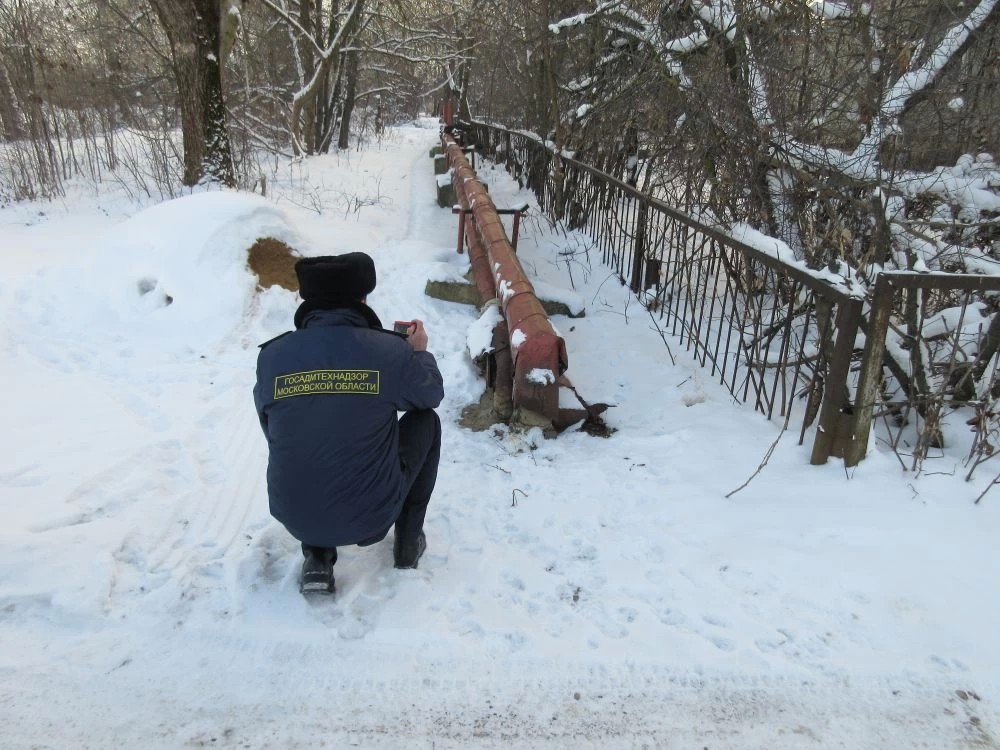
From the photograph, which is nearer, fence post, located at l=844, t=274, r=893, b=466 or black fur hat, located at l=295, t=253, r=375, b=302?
black fur hat, located at l=295, t=253, r=375, b=302

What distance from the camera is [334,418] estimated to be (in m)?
2.48

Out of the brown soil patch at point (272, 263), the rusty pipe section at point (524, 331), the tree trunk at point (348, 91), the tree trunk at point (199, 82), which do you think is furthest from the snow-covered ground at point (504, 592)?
the tree trunk at point (348, 91)

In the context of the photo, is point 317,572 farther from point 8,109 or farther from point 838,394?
point 8,109

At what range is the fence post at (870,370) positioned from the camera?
10.3 feet

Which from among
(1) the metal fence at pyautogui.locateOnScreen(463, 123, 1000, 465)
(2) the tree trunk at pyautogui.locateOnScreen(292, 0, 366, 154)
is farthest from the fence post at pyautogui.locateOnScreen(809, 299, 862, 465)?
(2) the tree trunk at pyautogui.locateOnScreen(292, 0, 366, 154)

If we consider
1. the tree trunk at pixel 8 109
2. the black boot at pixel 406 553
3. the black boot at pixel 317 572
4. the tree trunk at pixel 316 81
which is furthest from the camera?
the tree trunk at pixel 316 81

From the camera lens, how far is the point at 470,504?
11.5 ft

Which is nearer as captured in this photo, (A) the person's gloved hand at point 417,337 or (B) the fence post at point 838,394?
(A) the person's gloved hand at point 417,337

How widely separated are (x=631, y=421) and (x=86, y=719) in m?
3.25

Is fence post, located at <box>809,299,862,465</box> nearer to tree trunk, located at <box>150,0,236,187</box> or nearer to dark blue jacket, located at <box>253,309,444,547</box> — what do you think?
dark blue jacket, located at <box>253,309,444,547</box>

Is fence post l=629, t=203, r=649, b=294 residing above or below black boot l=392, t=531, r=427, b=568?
above

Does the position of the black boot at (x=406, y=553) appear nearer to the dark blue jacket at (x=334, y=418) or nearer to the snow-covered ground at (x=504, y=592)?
the snow-covered ground at (x=504, y=592)

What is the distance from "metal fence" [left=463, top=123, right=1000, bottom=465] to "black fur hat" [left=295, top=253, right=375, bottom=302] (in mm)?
2290

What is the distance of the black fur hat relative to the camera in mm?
2521
